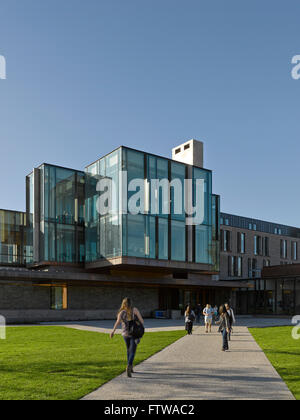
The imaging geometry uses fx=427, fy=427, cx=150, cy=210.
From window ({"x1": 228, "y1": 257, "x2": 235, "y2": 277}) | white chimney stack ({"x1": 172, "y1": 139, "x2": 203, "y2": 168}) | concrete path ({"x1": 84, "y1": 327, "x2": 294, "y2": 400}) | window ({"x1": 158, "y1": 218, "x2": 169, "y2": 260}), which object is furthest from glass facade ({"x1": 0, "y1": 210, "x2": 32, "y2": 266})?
concrete path ({"x1": 84, "y1": 327, "x2": 294, "y2": 400})

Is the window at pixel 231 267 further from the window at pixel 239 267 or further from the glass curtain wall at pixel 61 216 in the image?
the glass curtain wall at pixel 61 216

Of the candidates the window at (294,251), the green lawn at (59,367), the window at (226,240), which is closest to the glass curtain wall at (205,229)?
the window at (226,240)

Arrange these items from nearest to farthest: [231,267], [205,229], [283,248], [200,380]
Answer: [200,380] → [205,229] → [231,267] → [283,248]

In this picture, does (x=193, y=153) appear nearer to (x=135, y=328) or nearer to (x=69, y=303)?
(x=69, y=303)

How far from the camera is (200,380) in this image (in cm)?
885

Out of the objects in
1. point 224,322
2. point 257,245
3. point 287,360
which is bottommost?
point 287,360

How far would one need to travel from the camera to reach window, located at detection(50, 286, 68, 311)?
125 ft

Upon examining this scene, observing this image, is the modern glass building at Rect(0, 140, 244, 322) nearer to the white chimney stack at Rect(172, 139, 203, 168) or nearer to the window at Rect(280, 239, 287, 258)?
the white chimney stack at Rect(172, 139, 203, 168)

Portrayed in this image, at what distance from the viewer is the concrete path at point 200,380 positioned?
7.43m

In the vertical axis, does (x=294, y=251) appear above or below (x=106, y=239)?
below

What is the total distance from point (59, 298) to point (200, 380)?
31.4 m

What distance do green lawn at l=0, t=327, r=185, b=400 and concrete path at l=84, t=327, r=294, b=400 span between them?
1.67 ft

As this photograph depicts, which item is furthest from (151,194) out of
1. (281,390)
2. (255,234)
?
(255,234)

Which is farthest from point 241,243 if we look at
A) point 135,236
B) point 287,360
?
point 287,360
